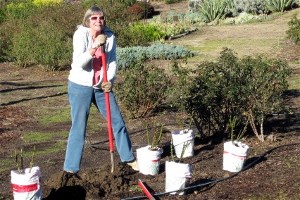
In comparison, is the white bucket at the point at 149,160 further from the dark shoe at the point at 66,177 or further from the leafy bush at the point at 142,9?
the leafy bush at the point at 142,9

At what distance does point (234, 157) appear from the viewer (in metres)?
6.99

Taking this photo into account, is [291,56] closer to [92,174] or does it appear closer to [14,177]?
[92,174]

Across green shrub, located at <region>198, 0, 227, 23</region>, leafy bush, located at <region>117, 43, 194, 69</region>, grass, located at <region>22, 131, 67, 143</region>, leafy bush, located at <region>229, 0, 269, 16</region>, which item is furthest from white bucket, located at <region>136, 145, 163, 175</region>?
leafy bush, located at <region>229, 0, 269, 16</region>

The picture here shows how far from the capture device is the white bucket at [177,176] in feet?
20.6

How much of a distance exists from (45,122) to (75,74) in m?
4.05

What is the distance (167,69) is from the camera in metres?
15.5

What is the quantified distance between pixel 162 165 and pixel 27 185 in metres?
1.89

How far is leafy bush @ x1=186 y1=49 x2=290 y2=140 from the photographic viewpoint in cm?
798

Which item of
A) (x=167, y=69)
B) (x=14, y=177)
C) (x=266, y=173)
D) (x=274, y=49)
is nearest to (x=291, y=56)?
(x=274, y=49)

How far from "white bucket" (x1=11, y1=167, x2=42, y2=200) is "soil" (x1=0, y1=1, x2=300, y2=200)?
38cm

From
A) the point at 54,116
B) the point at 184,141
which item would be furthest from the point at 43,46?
the point at 184,141

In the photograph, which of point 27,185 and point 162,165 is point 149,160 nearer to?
point 162,165

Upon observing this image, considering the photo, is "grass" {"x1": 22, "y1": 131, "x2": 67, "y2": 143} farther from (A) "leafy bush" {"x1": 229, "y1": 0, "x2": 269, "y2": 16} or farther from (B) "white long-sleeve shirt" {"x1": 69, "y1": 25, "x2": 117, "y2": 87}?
(A) "leafy bush" {"x1": 229, "y1": 0, "x2": 269, "y2": 16}

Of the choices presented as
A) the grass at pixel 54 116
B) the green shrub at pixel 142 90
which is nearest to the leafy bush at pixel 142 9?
the grass at pixel 54 116
